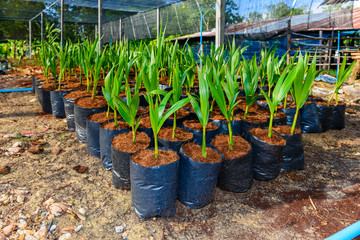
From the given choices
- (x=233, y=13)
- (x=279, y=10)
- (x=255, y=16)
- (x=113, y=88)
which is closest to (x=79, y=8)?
(x=233, y=13)

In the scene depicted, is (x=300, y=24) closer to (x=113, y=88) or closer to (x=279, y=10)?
(x=279, y=10)

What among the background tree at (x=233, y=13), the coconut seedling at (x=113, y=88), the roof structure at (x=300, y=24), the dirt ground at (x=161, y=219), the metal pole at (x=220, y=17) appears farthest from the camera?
the background tree at (x=233, y=13)

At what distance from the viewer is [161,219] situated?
139 centimetres

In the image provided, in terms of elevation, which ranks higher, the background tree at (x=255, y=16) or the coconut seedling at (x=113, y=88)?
the background tree at (x=255, y=16)

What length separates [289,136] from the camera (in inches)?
75.0

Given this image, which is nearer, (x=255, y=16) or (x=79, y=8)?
(x=255, y=16)

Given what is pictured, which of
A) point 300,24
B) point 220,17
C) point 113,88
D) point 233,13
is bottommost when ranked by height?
point 113,88

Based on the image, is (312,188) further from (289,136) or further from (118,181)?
(118,181)

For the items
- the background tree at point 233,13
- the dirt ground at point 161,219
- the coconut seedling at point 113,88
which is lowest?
the dirt ground at point 161,219

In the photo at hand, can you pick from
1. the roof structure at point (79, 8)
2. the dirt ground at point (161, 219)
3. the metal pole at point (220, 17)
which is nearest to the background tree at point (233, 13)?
the roof structure at point (79, 8)

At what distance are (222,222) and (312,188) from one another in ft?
2.55

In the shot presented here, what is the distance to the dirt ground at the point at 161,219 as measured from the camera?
51.5 inches

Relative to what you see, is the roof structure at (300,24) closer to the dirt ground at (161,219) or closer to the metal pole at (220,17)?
the metal pole at (220,17)

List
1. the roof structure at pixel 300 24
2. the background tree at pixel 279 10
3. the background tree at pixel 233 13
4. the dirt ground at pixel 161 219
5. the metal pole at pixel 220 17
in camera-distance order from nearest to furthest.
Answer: the dirt ground at pixel 161 219 < the metal pole at pixel 220 17 < the background tree at pixel 279 10 < the roof structure at pixel 300 24 < the background tree at pixel 233 13
